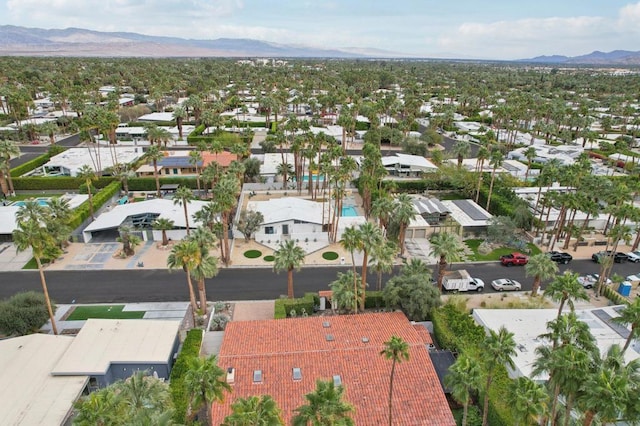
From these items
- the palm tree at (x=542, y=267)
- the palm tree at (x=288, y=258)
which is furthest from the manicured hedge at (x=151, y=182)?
the palm tree at (x=542, y=267)

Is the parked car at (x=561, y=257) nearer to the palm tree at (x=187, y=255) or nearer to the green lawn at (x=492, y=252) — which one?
the green lawn at (x=492, y=252)

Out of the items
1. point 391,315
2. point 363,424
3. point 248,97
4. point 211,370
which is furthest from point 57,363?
point 248,97

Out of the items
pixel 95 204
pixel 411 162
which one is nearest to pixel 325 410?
pixel 95 204

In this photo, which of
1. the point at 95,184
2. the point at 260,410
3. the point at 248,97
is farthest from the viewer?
the point at 248,97

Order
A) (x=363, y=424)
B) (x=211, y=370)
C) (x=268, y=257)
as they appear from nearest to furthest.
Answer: (x=211, y=370) → (x=363, y=424) → (x=268, y=257)

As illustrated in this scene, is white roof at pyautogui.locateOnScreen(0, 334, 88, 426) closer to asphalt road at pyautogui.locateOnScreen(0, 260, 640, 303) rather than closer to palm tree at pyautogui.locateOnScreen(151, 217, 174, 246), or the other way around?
asphalt road at pyautogui.locateOnScreen(0, 260, 640, 303)

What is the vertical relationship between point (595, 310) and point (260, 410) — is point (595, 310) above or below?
below

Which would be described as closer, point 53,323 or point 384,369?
point 384,369

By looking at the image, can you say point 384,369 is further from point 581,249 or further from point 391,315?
point 581,249

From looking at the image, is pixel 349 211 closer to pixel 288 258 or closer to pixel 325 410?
pixel 288 258
